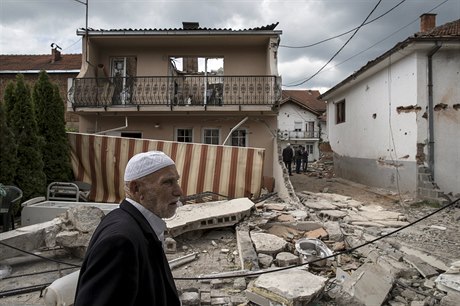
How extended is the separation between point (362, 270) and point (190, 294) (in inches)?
99.8

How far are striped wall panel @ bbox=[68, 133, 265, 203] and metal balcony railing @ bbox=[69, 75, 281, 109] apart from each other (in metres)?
2.60

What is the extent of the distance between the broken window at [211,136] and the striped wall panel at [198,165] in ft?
11.8

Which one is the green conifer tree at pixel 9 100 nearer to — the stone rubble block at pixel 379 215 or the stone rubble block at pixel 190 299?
the stone rubble block at pixel 190 299

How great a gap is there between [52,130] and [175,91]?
467cm

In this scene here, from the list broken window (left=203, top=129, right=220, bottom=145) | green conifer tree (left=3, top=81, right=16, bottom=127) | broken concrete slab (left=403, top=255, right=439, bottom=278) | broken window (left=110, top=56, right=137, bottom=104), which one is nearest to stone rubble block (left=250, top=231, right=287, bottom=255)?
broken concrete slab (left=403, top=255, right=439, bottom=278)

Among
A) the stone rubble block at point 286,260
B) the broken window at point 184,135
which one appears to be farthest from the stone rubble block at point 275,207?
the broken window at point 184,135

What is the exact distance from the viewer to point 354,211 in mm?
9578

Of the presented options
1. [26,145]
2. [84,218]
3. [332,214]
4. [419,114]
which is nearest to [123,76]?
[26,145]

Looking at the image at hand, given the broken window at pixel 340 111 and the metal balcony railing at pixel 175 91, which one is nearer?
the metal balcony railing at pixel 175 91

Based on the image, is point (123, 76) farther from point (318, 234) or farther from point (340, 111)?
point (340, 111)

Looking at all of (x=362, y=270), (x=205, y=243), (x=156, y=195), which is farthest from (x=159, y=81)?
(x=156, y=195)

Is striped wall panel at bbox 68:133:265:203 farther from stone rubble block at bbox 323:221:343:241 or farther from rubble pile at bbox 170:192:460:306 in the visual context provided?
stone rubble block at bbox 323:221:343:241

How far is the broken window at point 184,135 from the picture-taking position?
45.2 feet

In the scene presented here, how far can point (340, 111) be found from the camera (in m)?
20.2
